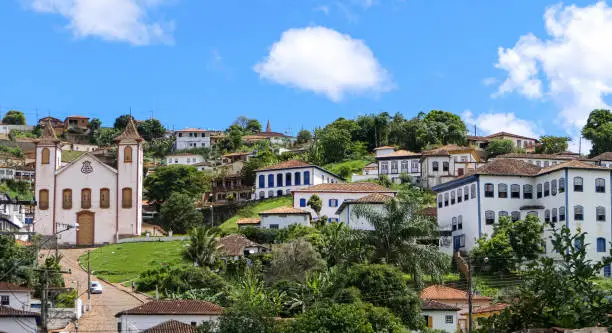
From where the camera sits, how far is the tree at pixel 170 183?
10994 centimetres

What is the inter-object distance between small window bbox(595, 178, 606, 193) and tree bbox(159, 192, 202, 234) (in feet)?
134

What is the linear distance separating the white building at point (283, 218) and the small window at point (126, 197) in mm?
15131

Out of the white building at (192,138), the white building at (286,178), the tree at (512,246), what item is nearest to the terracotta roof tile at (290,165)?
the white building at (286,178)

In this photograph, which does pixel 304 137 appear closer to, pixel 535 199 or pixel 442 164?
pixel 442 164

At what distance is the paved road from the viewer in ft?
177

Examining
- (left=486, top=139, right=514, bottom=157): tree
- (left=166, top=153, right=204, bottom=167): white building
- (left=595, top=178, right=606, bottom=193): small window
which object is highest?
(left=166, top=153, right=204, bottom=167): white building

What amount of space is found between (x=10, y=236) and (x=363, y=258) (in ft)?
78.9

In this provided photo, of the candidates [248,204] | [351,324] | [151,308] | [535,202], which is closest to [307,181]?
[248,204]

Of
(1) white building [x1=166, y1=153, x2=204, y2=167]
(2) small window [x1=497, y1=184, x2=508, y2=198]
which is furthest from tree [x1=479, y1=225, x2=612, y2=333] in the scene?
(1) white building [x1=166, y1=153, x2=204, y2=167]

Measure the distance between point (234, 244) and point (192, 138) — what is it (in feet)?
282

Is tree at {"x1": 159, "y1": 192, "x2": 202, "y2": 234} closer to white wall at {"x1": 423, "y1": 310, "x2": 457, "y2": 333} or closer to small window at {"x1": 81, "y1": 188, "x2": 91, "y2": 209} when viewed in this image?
small window at {"x1": 81, "y1": 188, "x2": 91, "y2": 209}

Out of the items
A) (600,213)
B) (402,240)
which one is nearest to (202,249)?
(402,240)

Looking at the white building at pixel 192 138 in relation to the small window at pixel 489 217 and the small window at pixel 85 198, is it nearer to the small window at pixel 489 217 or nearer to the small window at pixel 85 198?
the small window at pixel 85 198

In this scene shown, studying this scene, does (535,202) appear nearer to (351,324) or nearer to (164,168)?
(351,324)
